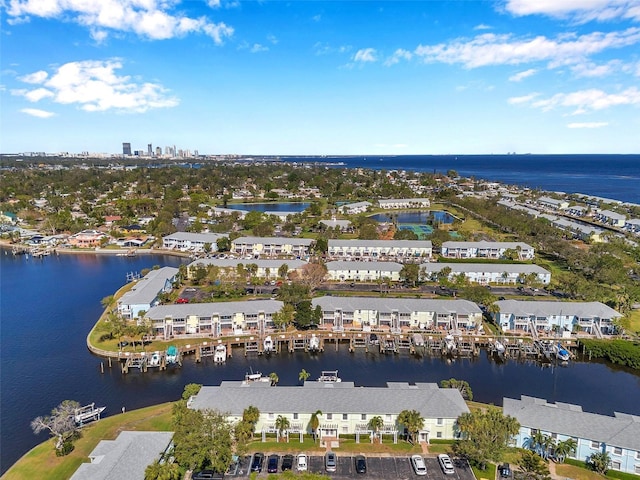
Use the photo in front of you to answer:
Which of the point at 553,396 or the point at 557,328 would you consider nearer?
the point at 553,396

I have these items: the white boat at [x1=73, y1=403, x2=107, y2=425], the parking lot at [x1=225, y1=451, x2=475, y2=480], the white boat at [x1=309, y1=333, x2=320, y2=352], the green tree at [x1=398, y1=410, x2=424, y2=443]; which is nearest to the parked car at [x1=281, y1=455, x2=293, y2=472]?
the parking lot at [x1=225, y1=451, x2=475, y2=480]

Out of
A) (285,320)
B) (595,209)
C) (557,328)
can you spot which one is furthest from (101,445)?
(595,209)

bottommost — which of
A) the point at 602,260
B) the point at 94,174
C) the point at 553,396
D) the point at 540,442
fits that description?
the point at 553,396

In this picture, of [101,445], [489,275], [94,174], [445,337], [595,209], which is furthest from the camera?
[94,174]

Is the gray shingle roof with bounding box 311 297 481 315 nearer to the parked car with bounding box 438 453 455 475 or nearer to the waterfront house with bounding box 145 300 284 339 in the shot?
the waterfront house with bounding box 145 300 284 339

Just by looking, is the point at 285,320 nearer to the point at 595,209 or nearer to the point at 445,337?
the point at 445,337

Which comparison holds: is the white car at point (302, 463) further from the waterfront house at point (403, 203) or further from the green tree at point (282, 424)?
the waterfront house at point (403, 203)
